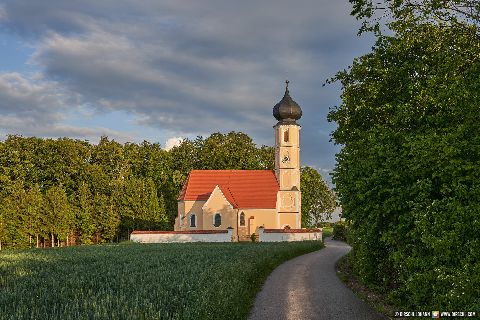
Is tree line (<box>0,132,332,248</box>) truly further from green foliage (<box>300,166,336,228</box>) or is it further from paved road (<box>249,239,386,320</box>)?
paved road (<box>249,239,386,320</box>)

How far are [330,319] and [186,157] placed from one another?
64.9m

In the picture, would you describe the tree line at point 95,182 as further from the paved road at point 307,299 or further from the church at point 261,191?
the paved road at point 307,299

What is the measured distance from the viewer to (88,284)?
49.9 feet

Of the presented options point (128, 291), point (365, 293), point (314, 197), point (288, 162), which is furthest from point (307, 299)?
point (314, 197)

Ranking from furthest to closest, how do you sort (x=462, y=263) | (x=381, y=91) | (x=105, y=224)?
(x=105, y=224), (x=381, y=91), (x=462, y=263)

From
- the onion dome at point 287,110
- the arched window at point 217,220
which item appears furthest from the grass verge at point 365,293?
the onion dome at point 287,110

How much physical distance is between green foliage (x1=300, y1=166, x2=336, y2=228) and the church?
20521mm

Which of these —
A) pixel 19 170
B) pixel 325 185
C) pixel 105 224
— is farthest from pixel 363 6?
pixel 325 185

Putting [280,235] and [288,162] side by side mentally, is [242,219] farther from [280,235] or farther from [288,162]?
[280,235]

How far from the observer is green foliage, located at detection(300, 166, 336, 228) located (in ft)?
273

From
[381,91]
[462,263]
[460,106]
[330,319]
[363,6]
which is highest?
[363,6]

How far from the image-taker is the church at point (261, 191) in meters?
59.5

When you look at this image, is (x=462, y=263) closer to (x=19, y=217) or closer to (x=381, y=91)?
(x=381, y=91)

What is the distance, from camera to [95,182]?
6788 centimetres
